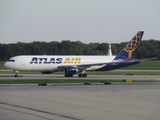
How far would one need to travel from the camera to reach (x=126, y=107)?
22172 millimetres

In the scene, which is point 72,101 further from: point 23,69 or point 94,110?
point 23,69

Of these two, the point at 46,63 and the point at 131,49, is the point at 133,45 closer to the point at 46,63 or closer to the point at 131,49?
the point at 131,49

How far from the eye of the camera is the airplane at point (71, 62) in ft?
203

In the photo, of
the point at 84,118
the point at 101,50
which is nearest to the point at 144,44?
the point at 101,50

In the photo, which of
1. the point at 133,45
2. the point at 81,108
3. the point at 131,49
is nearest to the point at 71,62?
the point at 131,49

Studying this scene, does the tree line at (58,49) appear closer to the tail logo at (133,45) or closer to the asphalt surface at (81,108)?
the tail logo at (133,45)

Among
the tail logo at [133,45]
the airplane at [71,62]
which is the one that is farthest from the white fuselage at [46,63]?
the tail logo at [133,45]

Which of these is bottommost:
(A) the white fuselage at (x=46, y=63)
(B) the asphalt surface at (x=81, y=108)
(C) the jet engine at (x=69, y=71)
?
(B) the asphalt surface at (x=81, y=108)

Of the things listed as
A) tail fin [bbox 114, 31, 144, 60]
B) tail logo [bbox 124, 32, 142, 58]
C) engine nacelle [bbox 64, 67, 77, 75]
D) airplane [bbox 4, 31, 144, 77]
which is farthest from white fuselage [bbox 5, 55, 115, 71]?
tail logo [bbox 124, 32, 142, 58]

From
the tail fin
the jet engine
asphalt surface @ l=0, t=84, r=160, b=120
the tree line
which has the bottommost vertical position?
asphalt surface @ l=0, t=84, r=160, b=120

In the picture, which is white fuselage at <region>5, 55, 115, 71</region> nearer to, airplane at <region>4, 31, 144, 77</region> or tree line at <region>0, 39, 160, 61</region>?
airplane at <region>4, 31, 144, 77</region>

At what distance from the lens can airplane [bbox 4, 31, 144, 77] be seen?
61.8 metres

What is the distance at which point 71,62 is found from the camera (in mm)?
64812

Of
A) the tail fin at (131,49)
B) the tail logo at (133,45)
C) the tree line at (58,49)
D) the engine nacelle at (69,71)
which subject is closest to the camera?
the engine nacelle at (69,71)
